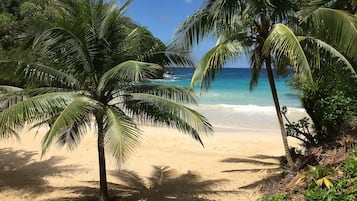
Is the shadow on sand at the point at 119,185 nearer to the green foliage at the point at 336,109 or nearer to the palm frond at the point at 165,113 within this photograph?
the palm frond at the point at 165,113

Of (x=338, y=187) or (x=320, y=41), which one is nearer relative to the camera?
(x=338, y=187)

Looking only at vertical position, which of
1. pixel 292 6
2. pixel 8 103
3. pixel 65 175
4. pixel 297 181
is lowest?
pixel 65 175

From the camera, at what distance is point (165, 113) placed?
23.7 feet

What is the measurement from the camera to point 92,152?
43.3ft

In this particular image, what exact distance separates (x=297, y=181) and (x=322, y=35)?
3.32 metres

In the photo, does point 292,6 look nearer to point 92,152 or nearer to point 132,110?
point 132,110

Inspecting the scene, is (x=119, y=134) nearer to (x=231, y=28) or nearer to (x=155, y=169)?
(x=231, y=28)

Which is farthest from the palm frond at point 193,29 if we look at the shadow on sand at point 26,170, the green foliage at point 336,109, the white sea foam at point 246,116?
the white sea foam at point 246,116

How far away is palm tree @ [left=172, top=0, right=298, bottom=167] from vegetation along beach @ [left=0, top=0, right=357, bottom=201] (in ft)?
0.08

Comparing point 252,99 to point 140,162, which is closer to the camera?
point 140,162

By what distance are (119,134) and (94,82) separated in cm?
187

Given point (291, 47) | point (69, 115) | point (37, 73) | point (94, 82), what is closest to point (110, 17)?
point (94, 82)

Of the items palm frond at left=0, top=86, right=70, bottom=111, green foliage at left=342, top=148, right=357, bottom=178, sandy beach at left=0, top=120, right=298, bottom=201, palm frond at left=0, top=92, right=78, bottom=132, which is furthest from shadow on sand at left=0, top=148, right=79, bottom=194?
green foliage at left=342, top=148, right=357, bottom=178

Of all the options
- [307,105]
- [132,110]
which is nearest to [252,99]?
[307,105]
